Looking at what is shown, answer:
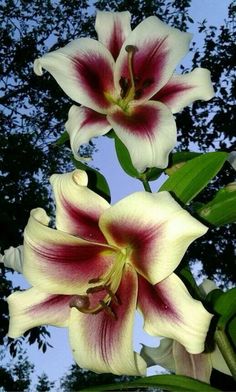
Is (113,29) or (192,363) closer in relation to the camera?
(192,363)

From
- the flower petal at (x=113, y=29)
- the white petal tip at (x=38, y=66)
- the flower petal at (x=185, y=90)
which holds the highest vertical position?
the flower petal at (x=113, y=29)

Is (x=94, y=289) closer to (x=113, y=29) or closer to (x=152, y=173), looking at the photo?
(x=152, y=173)

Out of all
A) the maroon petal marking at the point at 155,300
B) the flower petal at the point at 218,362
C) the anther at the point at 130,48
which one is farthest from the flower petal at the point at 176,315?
the anther at the point at 130,48

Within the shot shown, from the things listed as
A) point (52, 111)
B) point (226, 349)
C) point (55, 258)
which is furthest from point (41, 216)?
point (52, 111)

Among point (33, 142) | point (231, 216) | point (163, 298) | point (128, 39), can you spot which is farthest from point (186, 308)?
point (33, 142)

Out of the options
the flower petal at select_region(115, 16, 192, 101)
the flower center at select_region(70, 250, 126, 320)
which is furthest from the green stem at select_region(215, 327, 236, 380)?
the flower petal at select_region(115, 16, 192, 101)

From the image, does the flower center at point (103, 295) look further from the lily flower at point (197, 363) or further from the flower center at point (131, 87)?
the flower center at point (131, 87)
